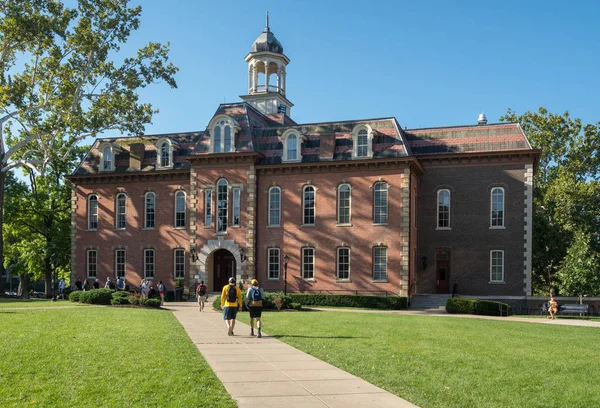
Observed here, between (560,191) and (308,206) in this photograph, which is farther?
(560,191)

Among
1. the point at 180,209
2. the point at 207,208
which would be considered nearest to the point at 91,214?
the point at 180,209

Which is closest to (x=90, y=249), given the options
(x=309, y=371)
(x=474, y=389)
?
(x=309, y=371)

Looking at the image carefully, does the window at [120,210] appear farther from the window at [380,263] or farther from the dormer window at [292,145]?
the window at [380,263]

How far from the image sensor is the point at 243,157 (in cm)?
4178

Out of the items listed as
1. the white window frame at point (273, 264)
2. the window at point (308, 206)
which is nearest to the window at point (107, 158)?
the white window frame at point (273, 264)

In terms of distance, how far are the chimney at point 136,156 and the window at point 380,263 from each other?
58.8 feet

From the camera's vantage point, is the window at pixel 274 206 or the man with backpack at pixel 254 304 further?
the window at pixel 274 206

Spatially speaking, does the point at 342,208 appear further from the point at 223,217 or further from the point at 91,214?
the point at 91,214

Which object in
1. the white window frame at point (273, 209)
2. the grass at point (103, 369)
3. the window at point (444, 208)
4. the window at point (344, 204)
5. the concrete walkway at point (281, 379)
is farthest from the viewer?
the white window frame at point (273, 209)

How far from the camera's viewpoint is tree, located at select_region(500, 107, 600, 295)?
49.4 m

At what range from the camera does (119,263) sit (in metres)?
46.0

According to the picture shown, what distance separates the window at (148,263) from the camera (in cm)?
4512

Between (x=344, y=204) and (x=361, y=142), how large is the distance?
13.2 ft

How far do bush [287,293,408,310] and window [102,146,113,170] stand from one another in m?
17.5
